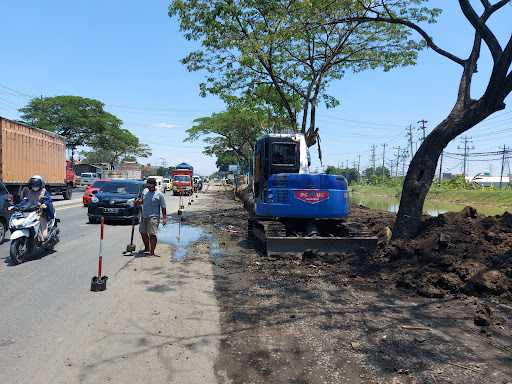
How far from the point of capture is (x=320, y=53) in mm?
22531

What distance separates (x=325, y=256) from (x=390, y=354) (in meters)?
5.82

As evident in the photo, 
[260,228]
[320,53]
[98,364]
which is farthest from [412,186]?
[320,53]

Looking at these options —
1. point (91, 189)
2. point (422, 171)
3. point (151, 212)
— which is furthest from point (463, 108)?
point (91, 189)

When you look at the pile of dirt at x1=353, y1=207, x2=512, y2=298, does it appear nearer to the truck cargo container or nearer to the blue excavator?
the blue excavator

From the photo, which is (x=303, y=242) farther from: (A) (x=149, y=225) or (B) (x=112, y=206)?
(B) (x=112, y=206)

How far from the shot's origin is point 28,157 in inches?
926

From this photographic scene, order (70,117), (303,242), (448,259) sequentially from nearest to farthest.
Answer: (448,259)
(303,242)
(70,117)

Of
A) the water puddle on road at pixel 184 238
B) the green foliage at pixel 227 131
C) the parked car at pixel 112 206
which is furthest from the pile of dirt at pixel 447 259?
the green foliage at pixel 227 131

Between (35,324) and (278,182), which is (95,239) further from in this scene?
(35,324)

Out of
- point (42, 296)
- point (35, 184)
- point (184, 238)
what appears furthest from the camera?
point (184, 238)

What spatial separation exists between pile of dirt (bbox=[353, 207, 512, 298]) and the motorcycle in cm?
683

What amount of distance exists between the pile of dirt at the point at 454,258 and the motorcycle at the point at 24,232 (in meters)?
6.83

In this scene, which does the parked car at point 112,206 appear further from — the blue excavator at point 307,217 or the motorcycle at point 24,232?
the motorcycle at point 24,232

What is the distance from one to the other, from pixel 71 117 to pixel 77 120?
69cm
